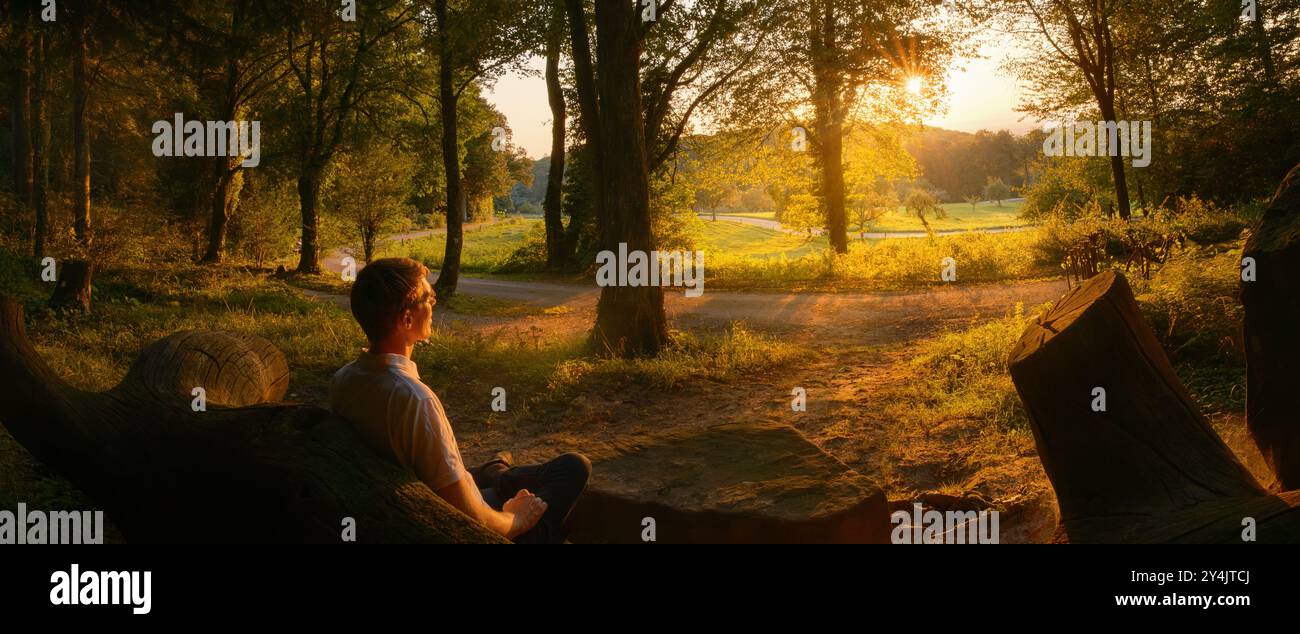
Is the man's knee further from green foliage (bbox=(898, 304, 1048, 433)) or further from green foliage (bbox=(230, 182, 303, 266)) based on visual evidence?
green foliage (bbox=(230, 182, 303, 266))

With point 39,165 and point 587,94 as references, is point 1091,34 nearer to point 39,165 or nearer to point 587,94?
point 587,94

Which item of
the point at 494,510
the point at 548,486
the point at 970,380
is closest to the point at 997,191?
the point at 970,380

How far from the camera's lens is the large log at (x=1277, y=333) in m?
3.05

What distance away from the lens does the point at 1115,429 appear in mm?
3221

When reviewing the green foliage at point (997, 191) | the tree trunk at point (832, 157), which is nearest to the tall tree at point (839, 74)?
the tree trunk at point (832, 157)

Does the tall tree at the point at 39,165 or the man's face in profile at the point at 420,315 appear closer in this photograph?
the man's face in profile at the point at 420,315

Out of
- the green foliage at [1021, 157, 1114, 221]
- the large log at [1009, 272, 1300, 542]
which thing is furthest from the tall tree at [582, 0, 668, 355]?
the green foliage at [1021, 157, 1114, 221]

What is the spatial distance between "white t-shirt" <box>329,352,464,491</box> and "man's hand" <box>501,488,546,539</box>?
40cm

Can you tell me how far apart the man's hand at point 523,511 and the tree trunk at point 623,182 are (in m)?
7.74

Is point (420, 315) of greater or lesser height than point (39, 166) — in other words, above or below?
below

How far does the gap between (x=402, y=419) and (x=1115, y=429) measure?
2.87 meters

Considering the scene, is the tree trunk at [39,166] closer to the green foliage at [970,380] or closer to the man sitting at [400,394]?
the man sitting at [400,394]

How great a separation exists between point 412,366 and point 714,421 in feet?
18.9
